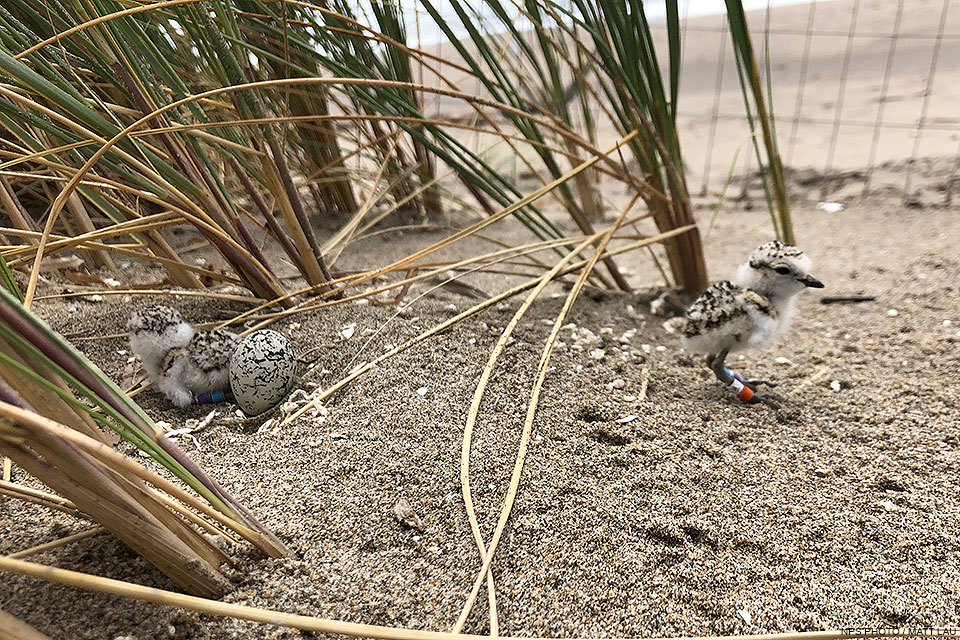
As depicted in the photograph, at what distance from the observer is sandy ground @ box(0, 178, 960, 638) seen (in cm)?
100

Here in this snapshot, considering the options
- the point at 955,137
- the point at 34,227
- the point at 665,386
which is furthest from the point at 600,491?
the point at 955,137

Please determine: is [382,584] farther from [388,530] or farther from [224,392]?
[224,392]

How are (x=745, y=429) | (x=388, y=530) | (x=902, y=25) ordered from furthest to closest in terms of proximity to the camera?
1. (x=902, y=25)
2. (x=745, y=429)
3. (x=388, y=530)

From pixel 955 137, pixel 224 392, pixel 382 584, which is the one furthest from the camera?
pixel 955 137

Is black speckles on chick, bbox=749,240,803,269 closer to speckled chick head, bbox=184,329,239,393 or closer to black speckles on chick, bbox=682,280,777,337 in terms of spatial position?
black speckles on chick, bbox=682,280,777,337

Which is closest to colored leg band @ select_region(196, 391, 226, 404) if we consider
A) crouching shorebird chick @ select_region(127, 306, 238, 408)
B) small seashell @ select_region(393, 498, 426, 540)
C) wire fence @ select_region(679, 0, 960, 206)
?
crouching shorebird chick @ select_region(127, 306, 238, 408)

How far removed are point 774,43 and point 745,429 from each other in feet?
26.9

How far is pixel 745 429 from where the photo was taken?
1531 millimetres

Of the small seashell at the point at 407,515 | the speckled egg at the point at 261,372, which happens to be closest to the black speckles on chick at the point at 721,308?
the small seashell at the point at 407,515

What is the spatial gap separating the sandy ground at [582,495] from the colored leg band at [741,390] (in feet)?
0.11

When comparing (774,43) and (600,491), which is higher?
(600,491)

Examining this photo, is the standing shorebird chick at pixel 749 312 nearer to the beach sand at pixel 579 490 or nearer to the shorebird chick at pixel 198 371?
the beach sand at pixel 579 490

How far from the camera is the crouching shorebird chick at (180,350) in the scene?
1615 mm

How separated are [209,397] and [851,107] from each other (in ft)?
21.0
